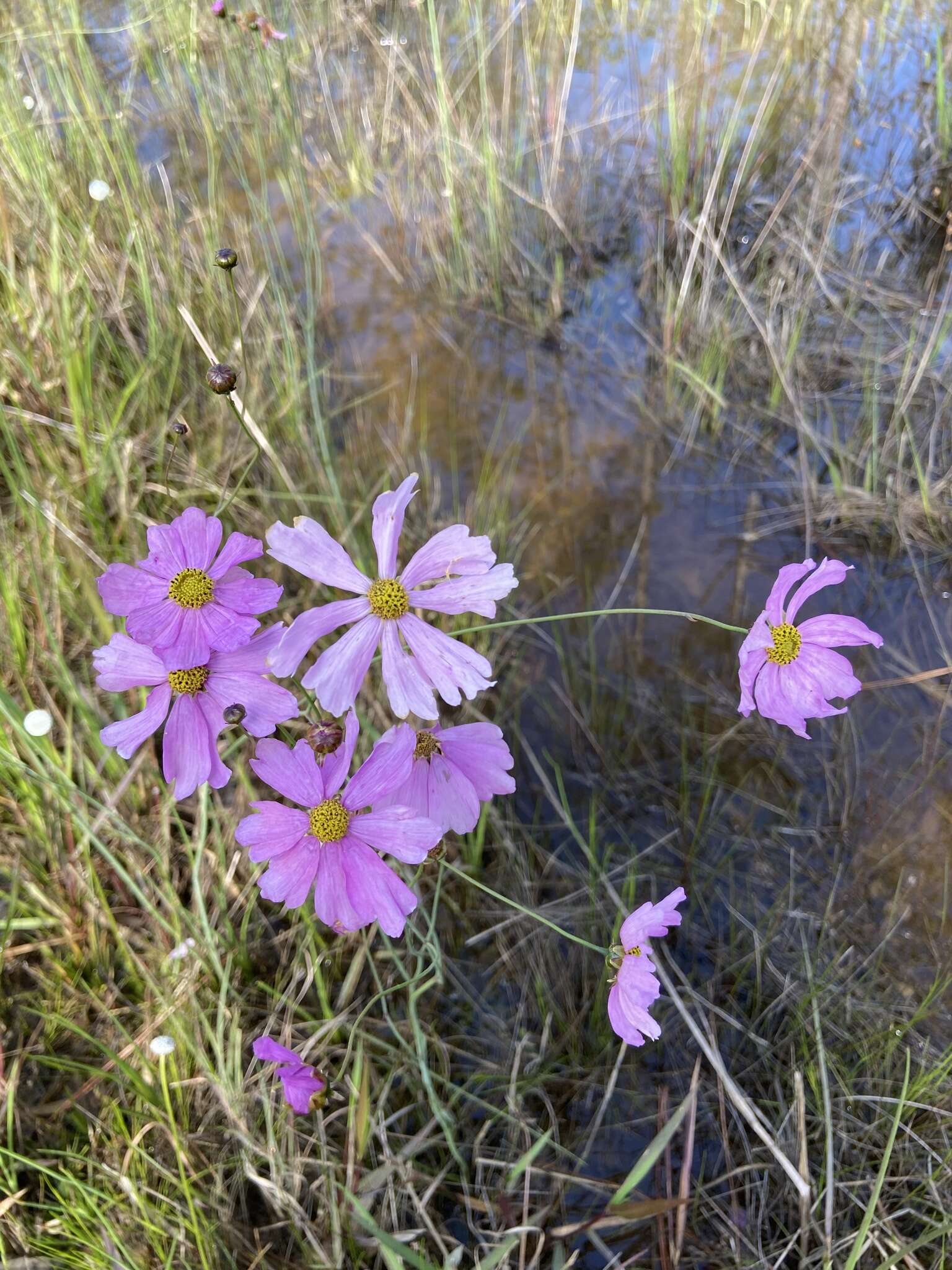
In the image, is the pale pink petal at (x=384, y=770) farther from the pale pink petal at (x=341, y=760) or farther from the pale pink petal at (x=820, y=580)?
the pale pink petal at (x=820, y=580)

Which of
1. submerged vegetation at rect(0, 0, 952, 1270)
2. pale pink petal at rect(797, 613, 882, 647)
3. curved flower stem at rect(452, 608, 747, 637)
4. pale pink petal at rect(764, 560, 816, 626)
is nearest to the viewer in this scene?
curved flower stem at rect(452, 608, 747, 637)

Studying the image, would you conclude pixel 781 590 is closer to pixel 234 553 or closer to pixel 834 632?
pixel 834 632

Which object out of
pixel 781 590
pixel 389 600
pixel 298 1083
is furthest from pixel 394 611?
pixel 298 1083

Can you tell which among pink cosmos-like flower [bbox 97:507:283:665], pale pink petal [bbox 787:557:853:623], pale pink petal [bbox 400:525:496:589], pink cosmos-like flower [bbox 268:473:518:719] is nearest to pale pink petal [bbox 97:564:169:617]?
pink cosmos-like flower [bbox 97:507:283:665]

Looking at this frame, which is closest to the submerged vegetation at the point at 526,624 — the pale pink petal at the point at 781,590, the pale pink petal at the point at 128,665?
the pale pink petal at the point at 128,665

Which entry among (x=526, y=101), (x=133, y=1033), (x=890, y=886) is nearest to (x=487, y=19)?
(x=526, y=101)

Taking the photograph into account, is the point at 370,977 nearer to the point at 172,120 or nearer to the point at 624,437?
the point at 624,437

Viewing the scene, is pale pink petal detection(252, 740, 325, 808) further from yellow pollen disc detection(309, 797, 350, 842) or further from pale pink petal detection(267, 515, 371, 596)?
pale pink petal detection(267, 515, 371, 596)
